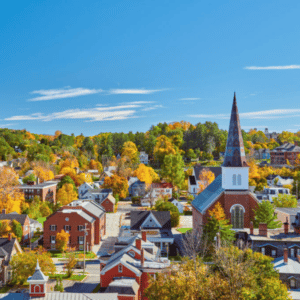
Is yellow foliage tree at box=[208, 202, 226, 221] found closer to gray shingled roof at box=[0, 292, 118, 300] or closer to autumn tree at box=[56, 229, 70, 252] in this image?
gray shingled roof at box=[0, 292, 118, 300]

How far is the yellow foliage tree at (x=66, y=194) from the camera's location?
75.9 m

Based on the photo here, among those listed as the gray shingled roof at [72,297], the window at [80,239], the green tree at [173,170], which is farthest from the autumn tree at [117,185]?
the gray shingled roof at [72,297]

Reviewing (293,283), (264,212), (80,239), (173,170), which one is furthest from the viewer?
(173,170)

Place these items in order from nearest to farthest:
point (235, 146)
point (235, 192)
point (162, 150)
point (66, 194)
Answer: point (235, 192) → point (235, 146) → point (66, 194) → point (162, 150)

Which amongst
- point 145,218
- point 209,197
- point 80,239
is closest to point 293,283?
point 209,197

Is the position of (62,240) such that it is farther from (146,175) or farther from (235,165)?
(146,175)

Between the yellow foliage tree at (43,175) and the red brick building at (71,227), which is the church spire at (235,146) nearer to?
the red brick building at (71,227)

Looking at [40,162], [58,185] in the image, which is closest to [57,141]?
[40,162]

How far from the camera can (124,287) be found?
30.0 metres

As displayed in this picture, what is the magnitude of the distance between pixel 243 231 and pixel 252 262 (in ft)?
53.1

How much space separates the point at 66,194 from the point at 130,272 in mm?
47027

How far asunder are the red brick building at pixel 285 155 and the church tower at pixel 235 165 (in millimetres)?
92409

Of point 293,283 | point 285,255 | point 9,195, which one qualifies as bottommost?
point 293,283

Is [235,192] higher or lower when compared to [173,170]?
lower
